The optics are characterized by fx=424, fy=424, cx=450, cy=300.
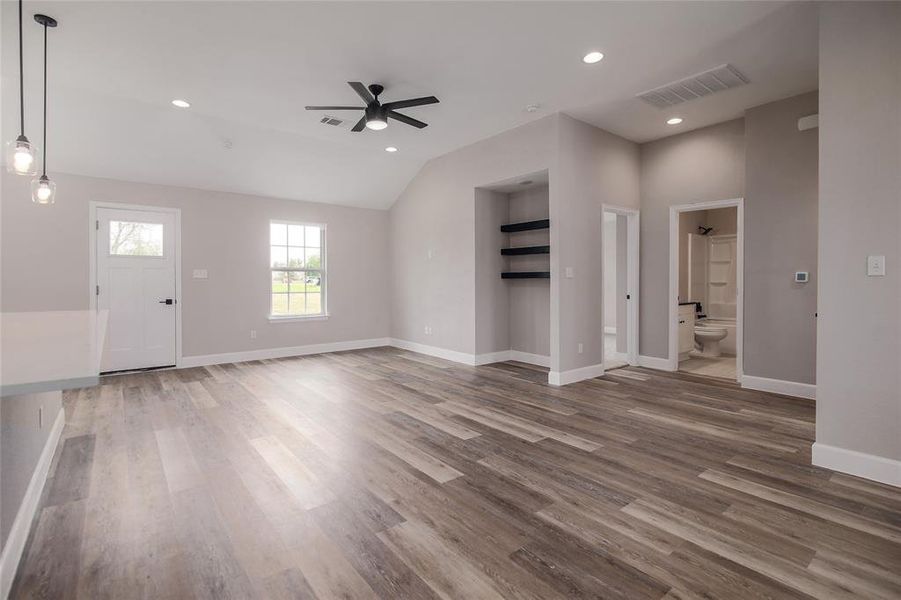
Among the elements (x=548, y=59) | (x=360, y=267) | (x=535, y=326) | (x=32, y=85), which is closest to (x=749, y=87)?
(x=548, y=59)

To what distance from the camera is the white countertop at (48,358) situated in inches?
34.7

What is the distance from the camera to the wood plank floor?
166 centimetres

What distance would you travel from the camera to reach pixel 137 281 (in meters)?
5.59

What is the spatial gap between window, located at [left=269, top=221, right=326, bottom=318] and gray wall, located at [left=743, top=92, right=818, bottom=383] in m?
5.98

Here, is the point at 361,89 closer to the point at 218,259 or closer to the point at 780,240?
the point at 218,259

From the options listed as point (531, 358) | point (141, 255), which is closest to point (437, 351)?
point (531, 358)

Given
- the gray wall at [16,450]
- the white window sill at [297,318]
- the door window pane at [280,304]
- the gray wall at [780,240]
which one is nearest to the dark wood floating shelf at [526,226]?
the gray wall at [780,240]

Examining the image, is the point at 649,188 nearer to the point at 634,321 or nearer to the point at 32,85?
the point at 634,321

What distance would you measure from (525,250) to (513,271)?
502 millimetres

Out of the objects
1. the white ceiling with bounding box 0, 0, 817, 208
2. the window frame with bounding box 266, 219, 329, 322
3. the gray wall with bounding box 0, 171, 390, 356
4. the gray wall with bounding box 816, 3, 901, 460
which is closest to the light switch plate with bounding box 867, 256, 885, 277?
the gray wall with bounding box 816, 3, 901, 460

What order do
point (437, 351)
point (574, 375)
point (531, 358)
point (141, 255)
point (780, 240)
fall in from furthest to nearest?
1. point (437, 351)
2. point (531, 358)
3. point (141, 255)
4. point (574, 375)
5. point (780, 240)

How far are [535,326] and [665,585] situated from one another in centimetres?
432

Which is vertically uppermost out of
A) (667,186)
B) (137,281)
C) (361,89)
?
(361,89)

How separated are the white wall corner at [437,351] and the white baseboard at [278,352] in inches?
16.0
